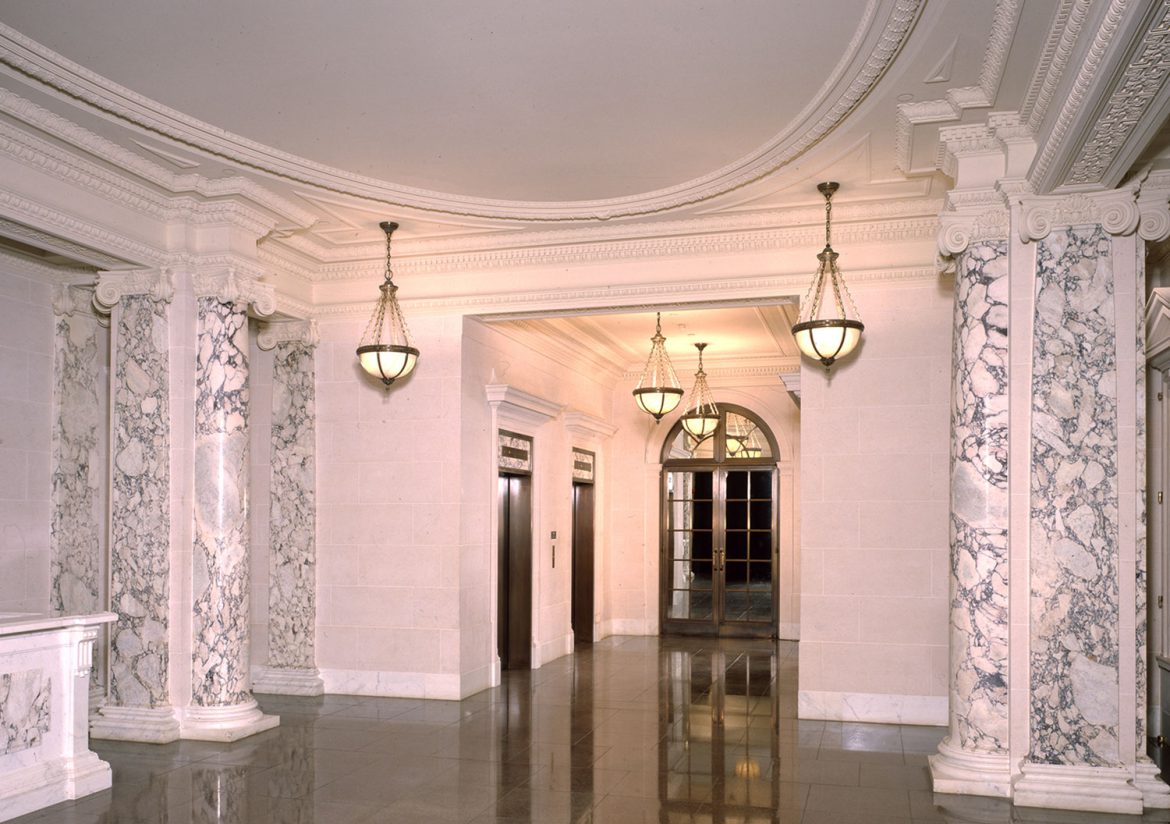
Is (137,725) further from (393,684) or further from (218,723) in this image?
(393,684)

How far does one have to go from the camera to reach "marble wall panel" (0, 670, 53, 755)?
219 inches

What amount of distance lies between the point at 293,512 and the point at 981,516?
19.6 feet

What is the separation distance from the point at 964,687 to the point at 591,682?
15.0 feet

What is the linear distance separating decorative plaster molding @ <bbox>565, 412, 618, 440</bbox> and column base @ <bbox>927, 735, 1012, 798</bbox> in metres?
6.90

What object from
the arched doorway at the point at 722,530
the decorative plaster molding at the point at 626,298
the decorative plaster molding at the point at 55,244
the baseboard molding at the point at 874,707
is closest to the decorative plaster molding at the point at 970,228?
the decorative plaster molding at the point at 626,298

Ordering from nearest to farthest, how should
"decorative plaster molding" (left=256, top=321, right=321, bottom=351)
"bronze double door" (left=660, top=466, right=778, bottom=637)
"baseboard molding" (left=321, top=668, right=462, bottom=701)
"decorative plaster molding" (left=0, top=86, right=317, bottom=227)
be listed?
"decorative plaster molding" (left=0, top=86, right=317, bottom=227) → "baseboard molding" (left=321, top=668, right=462, bottom=701) → "decorative plaster molding" (left=256, top=321, right=321, bottom=351) → "bronze double door" (left=660, top=466, right=778, bottom=637)

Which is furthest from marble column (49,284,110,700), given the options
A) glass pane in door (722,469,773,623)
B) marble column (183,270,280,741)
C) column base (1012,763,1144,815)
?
glass pane in door (722,469,773,623)

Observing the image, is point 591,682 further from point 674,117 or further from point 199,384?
point 674,117

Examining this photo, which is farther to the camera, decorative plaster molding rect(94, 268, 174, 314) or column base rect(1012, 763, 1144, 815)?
decorative plaster molding rect(94, 268, 174, 314)

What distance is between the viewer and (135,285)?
24.7 ft

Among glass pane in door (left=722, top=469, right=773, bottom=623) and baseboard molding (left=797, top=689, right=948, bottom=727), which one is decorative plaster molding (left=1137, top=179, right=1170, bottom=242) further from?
glass pane in door (left=722, top=469, right=773, bottom=623)

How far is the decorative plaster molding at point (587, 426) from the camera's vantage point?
1223cm

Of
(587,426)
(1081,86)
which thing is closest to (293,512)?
(587,426)

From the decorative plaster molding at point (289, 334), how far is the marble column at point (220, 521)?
163cm
